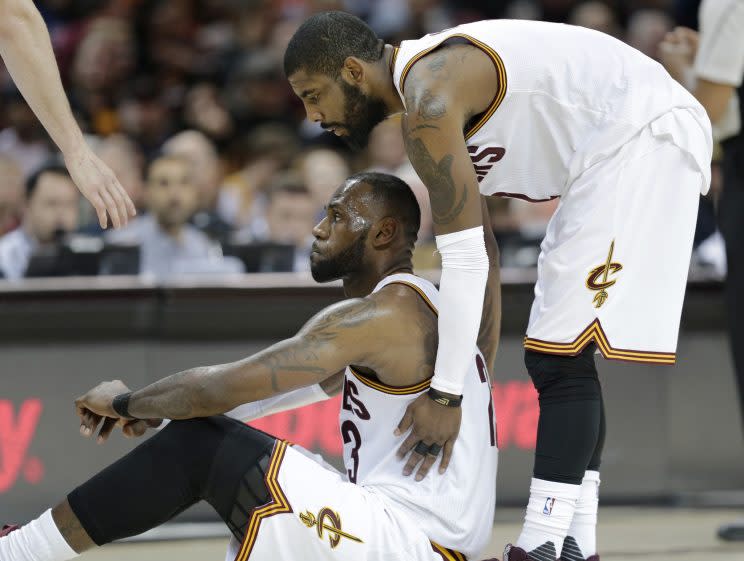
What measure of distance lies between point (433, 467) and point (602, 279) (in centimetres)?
71

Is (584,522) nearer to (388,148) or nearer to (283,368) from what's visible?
(283,368)

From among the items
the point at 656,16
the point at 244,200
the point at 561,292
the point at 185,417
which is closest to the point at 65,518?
the point at 185,417

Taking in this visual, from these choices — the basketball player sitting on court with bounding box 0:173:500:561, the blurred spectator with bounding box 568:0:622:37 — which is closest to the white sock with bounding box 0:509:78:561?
the basketball player sitting on court with bounding box 0:173:500:561

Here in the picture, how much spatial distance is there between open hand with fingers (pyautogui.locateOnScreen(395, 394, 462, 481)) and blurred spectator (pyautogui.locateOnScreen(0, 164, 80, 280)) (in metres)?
3.87

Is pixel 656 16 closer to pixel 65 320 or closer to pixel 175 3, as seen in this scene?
pixel 175 3

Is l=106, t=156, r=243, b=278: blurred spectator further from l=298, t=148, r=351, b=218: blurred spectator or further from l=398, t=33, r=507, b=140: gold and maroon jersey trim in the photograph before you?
l=398, t=33, r=507, b=140: gold and maroon jersey trim

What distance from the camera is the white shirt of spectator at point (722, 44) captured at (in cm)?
458

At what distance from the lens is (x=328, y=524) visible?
311 cm

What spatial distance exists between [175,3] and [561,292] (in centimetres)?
681

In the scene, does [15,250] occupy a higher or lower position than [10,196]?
lower

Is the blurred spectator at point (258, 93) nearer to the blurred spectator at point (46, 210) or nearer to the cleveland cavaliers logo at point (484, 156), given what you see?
the blurred spectator at point (46, 210)

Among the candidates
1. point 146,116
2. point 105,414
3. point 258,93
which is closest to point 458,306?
point 105,414

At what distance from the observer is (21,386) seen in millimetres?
5191

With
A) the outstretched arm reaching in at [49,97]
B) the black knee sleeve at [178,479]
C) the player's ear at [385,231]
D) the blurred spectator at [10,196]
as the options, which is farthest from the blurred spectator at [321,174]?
the black knee sleeve at [178,479]
